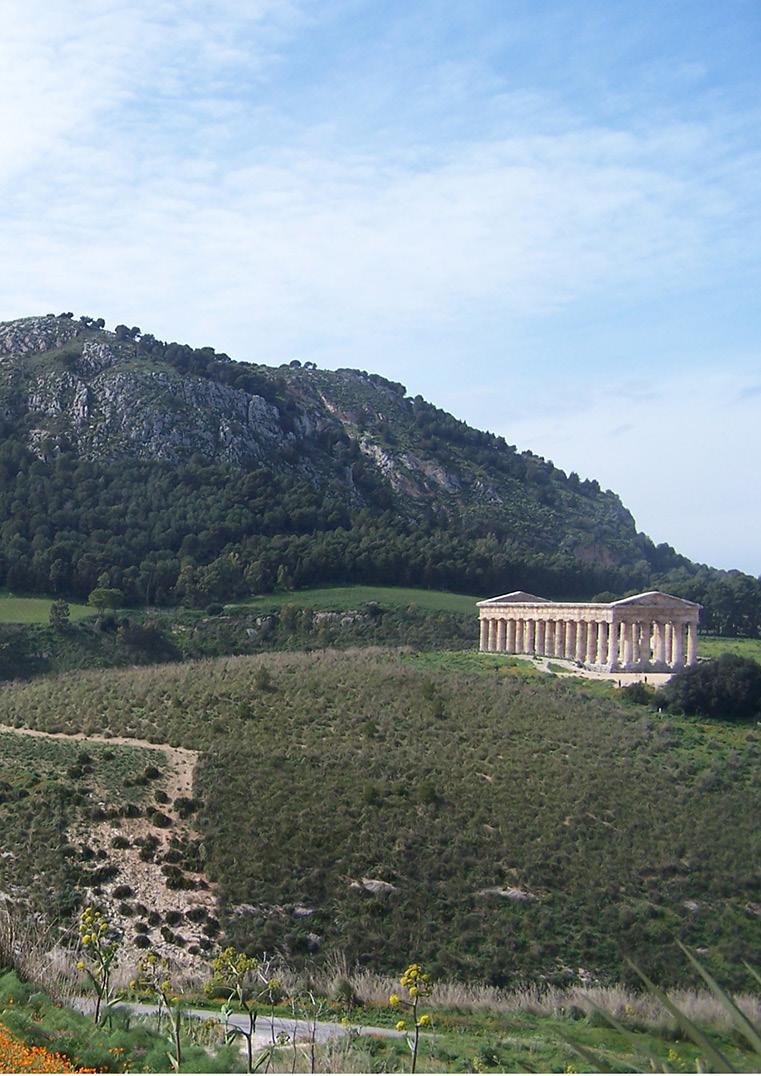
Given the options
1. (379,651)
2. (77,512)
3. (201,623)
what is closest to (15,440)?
(77,512)

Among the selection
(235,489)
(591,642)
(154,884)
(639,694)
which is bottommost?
(154,884)

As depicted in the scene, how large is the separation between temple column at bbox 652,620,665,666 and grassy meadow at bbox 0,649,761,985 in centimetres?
752

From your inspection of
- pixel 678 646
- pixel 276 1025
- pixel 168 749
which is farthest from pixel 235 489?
pixel 276 1025

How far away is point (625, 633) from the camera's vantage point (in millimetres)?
55969

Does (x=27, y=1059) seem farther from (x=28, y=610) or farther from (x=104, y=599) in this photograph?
(x=104, y=599)

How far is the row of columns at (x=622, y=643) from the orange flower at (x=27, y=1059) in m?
45.6

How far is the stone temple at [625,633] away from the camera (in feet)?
181

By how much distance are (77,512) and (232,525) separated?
1152 centimetres

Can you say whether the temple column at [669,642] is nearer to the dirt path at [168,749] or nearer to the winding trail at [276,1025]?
the dirt path at [168,749]

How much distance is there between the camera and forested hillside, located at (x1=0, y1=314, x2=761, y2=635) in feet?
258

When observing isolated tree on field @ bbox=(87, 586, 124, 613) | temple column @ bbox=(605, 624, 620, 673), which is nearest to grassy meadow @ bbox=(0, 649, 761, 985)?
temple column @ bbox=(605, 624, 620, 673)

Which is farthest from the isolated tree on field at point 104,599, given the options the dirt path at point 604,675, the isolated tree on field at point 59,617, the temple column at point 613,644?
the temple column at point 613,644

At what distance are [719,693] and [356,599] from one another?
33382mm

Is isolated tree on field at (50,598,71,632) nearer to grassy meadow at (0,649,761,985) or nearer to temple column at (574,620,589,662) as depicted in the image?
grassy meadow at (0,649,761,985)
